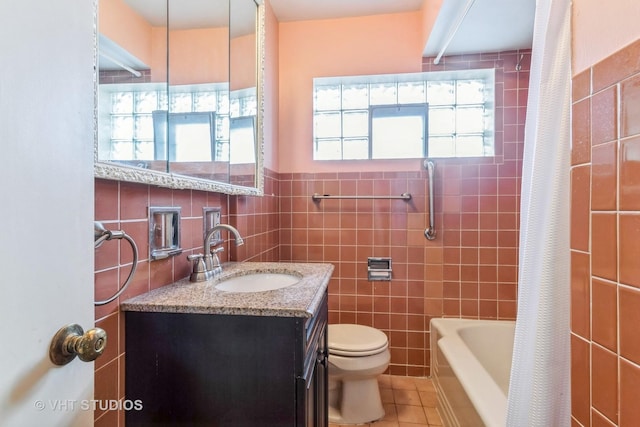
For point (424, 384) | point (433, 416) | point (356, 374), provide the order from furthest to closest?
point (424, 384), point (433, 416), point (356, 374)

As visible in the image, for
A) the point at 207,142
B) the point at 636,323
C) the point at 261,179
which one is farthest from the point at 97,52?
the point at 636,323

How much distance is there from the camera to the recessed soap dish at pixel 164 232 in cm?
100

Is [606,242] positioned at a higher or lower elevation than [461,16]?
lower

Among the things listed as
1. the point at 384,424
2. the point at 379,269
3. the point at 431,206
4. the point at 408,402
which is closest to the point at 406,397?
the point at 408,402

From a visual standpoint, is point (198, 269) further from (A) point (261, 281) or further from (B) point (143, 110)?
(B) point (143, 110)

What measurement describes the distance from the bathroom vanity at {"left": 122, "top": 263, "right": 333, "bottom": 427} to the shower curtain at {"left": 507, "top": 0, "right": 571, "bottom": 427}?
533 mm

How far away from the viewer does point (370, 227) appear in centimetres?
218

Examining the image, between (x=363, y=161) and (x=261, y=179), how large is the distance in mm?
825

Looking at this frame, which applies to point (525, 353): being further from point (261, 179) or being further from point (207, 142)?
point (261, 179)

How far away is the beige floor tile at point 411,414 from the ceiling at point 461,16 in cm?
222

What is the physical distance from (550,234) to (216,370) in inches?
35.5

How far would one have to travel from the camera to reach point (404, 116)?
2287 mm

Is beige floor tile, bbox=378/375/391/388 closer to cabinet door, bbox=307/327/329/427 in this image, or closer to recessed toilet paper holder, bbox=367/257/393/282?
recessed toilet paper holder, bbox=367/257/393/282

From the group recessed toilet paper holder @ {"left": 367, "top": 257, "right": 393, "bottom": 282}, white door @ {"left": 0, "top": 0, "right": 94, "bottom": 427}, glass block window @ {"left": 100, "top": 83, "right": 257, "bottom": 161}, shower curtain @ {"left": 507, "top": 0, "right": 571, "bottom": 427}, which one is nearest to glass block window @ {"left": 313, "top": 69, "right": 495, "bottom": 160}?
recessed toilet paper holder @ {"left": 367, "top": 257, "right": 393, "bottom": 282}
